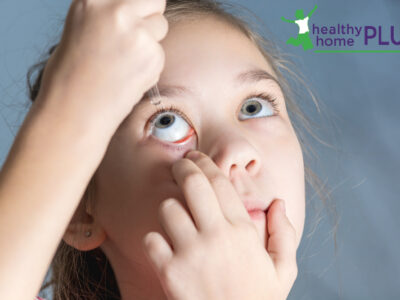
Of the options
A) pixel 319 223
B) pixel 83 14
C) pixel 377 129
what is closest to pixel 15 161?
pixel 83 14

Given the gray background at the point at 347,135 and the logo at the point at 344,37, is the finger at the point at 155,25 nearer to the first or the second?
the gray background at the point at 347,135

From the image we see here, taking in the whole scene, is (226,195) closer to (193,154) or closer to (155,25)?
(193,154)

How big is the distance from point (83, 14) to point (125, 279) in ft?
1.54

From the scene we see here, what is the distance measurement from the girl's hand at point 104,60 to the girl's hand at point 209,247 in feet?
0.48

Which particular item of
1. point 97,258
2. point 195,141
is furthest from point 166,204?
point 97,258

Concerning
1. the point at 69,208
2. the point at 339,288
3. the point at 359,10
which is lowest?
the point at 339,288

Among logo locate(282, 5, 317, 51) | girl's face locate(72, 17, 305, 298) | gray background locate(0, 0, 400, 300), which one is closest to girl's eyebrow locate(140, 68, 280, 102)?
girl's face locate(72, 17, 305, 298)

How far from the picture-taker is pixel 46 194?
0.64m

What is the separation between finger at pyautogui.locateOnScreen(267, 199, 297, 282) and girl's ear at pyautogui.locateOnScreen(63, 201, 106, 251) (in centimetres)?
28

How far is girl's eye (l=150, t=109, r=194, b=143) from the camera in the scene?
89 cm

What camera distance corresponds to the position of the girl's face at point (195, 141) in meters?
0.86

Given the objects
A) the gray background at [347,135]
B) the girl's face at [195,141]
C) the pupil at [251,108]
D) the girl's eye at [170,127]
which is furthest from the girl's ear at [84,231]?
the gray background at [347,135]

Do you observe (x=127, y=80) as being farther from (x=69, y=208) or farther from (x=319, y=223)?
(x=319, y=223)

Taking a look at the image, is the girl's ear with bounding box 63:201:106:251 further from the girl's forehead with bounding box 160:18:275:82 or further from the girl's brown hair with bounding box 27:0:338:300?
the girl's forehead with bounding box 160:18:275:82
